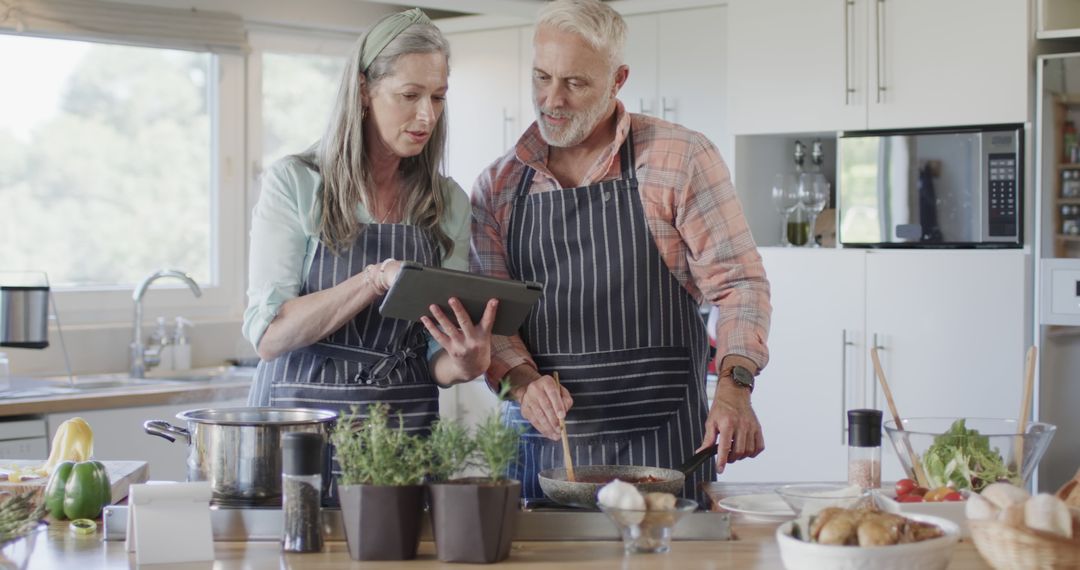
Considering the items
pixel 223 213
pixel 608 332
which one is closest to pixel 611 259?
pixel 608 332

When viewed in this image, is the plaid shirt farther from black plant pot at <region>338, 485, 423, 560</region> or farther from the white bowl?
the white bowl

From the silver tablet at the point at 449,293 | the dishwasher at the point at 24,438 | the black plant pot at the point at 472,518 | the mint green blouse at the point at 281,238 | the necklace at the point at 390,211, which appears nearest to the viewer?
the black plant pot at the point at 472,518

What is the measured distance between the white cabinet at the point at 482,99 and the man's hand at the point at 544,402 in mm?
2566

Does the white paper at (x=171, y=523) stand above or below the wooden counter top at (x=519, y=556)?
above

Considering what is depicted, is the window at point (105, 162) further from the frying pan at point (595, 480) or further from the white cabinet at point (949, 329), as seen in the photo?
the frying pan at point (595, 480)

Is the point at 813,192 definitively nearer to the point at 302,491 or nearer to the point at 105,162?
the point at 105,162

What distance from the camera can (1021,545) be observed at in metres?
1.41

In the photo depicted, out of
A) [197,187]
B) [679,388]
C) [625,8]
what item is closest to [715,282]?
[679,388]

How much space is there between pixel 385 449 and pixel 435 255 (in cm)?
78

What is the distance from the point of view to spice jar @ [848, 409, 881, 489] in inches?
73.5

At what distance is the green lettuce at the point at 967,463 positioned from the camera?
1819 mm

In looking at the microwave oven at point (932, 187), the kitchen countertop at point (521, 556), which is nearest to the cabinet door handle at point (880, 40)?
the microwave oven at point (932, 187)

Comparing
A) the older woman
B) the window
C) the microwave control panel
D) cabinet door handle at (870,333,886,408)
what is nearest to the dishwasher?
the window

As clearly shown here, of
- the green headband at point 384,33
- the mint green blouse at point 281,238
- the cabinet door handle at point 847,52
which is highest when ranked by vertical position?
the cabinet door handle at point 847,52
